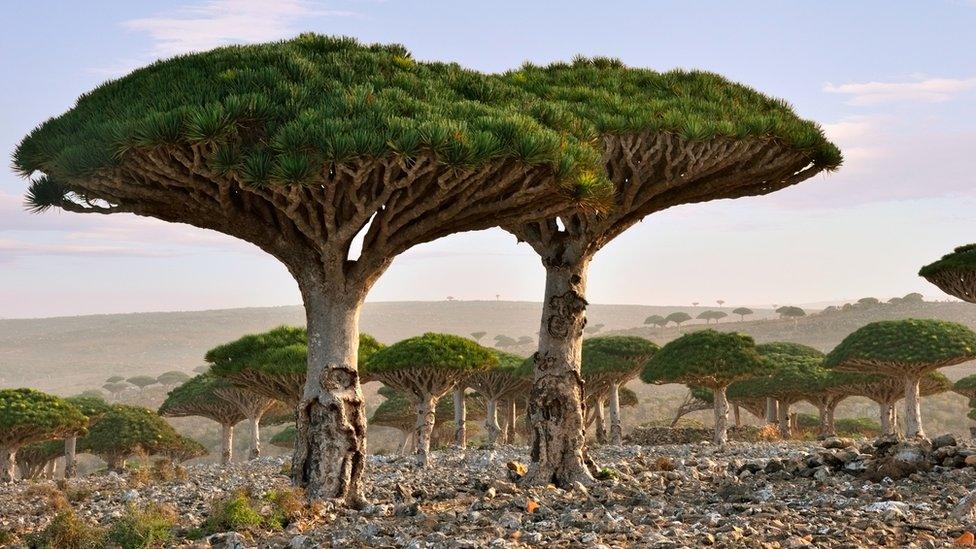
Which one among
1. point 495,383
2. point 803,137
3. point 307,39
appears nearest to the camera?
point 307,39

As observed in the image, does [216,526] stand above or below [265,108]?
below

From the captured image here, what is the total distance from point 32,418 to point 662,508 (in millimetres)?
25975

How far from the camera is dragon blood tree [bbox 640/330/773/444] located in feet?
95.3

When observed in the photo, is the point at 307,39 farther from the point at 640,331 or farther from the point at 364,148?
the point at 640,331

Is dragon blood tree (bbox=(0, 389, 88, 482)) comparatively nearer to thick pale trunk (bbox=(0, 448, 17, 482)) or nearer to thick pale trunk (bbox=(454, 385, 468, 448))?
thick pale trunk (bbox=(0, 448, 17, 482))

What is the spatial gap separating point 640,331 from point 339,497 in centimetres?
11330

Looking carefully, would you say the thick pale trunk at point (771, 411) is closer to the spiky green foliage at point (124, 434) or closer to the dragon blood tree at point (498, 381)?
the dragon blood tree at point (498, 381)

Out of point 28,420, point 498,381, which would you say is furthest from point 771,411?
point 28,420

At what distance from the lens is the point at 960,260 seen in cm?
1800

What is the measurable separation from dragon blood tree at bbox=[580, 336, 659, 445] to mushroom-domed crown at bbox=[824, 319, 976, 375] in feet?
27.6

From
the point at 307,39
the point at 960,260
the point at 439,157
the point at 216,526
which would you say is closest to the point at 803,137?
the point at 960,260

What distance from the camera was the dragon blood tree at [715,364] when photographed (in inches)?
1144

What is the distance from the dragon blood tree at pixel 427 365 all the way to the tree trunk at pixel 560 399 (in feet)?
34.0

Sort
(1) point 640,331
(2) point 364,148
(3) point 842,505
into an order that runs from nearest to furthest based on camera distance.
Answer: (2) point 364,148, (3) point 842,505, (1) point 640,331
